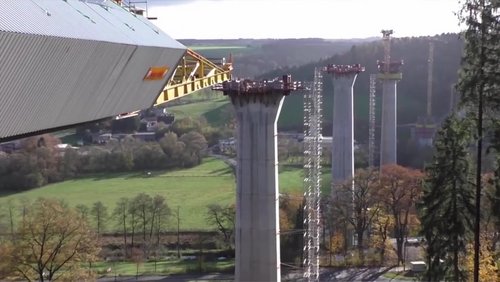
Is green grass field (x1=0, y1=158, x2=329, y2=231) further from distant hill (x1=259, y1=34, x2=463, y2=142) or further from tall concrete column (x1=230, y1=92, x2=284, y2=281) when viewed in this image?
distant hill (x1=259, y1=34, x2=463, y2=142)

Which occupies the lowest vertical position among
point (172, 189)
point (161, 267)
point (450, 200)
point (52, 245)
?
point (161, 267)

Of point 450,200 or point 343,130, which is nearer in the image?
point 450,200

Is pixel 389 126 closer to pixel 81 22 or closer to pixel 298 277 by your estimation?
pixel 298 277

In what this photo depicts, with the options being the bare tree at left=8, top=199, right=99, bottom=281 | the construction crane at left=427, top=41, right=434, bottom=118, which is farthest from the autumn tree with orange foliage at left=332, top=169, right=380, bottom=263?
the construction crane at left=427, top=41, right=434, bottom=118

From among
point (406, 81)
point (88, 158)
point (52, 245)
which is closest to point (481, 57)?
point (52, 245)

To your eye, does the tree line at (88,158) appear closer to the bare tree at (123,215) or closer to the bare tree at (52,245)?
the bare tree at (123,215)
